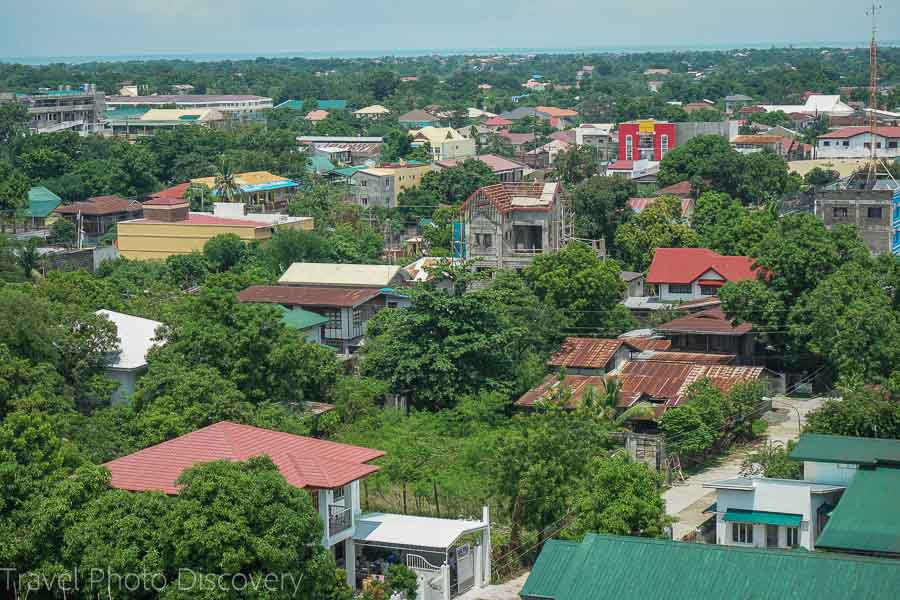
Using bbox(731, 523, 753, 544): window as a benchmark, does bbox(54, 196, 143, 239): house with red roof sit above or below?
above

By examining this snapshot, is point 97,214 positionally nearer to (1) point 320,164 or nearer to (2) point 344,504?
(1) point 320,164

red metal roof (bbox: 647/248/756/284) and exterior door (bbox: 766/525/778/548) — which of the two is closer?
exterior door (bbox: 766/525/778/548)

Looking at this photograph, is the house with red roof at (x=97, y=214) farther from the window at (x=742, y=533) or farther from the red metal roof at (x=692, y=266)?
the window at (x=742, y=533)

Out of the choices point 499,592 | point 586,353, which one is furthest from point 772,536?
point 586,353

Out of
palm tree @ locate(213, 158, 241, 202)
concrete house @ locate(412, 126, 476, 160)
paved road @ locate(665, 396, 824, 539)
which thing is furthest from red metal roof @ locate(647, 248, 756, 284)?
concrete house @ locate(412, 126, 476, 160)

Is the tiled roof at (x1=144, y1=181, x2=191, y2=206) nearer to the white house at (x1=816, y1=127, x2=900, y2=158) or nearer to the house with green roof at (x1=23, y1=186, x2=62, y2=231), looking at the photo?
the house with green roof at (x1=23, y1=186, x2=62, y2=231)

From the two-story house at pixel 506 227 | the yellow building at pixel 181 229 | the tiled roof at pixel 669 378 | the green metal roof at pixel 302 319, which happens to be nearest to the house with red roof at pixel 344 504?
the tiled roof at pixel 669 378

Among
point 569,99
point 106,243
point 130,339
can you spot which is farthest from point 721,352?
point 569,99

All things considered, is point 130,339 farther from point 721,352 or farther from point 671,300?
point 671,300
